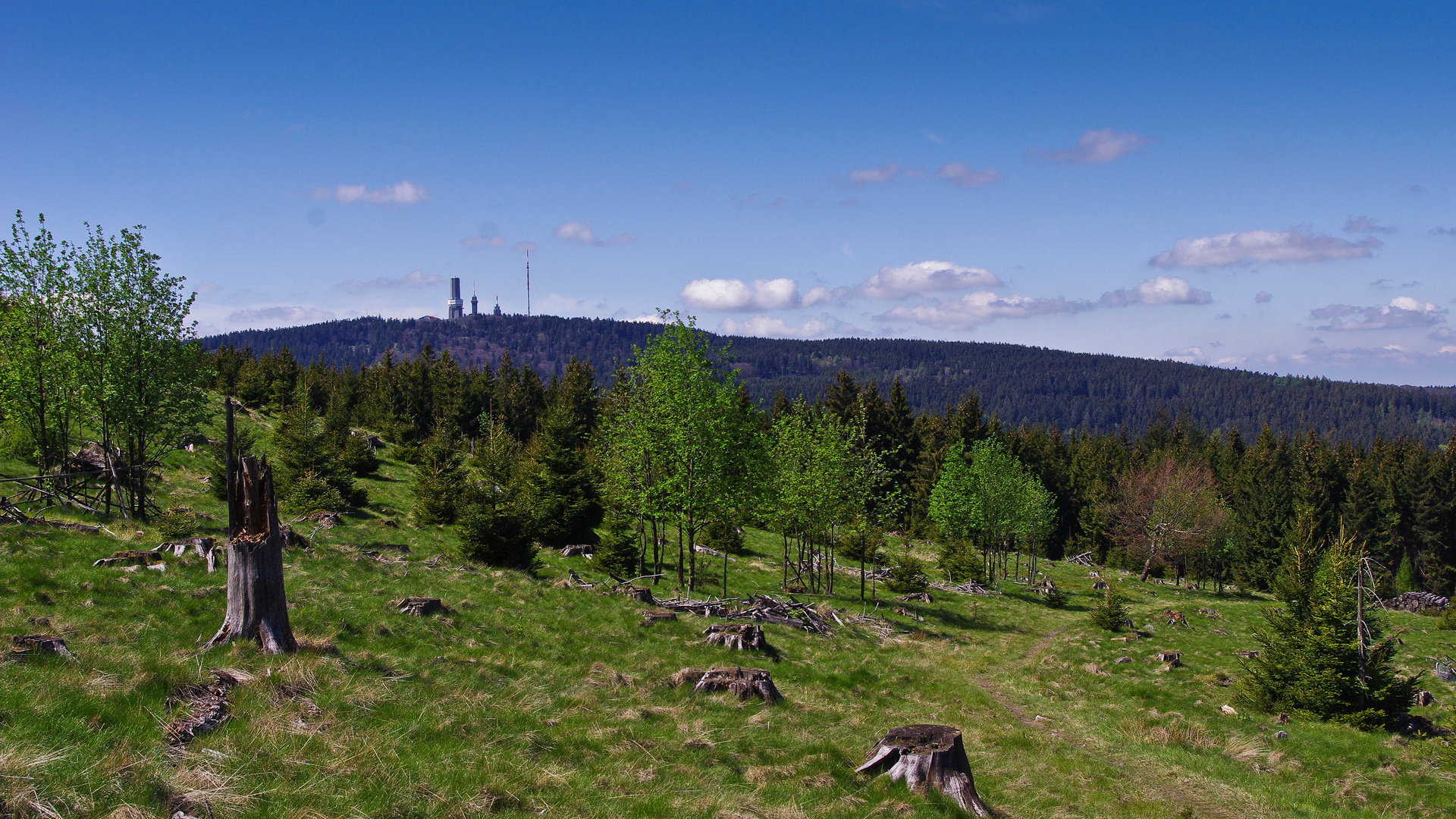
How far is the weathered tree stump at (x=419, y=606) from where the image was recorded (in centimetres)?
1648

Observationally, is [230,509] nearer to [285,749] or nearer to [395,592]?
[285,749]

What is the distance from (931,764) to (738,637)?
952cm

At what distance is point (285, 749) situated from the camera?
7973 millimetres

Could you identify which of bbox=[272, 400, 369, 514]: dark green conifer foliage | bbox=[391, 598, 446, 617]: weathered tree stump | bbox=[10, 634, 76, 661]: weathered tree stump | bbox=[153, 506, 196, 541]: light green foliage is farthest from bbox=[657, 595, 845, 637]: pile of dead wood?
bbox=[272, 400, 369, 514]: dark green conifer foliage

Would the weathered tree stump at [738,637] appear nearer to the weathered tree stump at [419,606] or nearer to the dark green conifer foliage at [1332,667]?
the weathered tree stump at [419,606]

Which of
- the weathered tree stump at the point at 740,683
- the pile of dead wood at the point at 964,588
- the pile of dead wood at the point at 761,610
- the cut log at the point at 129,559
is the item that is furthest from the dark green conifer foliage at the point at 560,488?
the pile of dead wood at the point at 964,588

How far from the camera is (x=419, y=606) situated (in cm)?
1664

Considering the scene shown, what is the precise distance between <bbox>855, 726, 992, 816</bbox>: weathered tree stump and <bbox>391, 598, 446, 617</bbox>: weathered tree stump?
10698 millimetres

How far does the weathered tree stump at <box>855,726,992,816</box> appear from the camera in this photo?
10242 millimetres

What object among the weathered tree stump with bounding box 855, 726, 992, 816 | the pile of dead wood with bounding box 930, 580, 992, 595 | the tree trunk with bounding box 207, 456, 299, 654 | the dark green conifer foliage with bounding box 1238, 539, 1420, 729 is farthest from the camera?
the pile of dead wood with bounding box 930, 580, 992, 595

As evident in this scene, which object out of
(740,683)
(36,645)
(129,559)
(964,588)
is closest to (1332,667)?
(740,683)

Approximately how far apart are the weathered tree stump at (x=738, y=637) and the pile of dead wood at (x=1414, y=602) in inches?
2571

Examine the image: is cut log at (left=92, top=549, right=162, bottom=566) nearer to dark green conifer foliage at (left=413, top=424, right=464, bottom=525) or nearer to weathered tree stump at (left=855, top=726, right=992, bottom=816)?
weathered tree stump at (left=855, top=726, right=992, bottom=816)

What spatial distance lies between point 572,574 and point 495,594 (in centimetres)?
585
